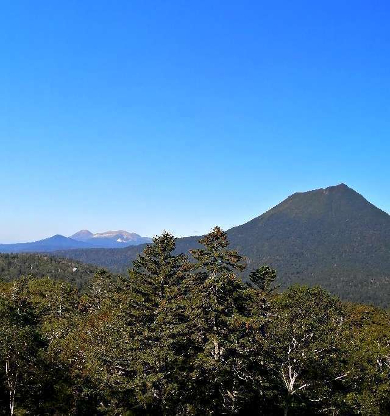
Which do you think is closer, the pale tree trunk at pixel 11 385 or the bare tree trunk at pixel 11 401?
the pale tree trunk at pixel 11 385

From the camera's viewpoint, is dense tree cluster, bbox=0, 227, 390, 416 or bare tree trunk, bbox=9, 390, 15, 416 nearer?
dense tree cluster, bbox=0, 227, 390, 416

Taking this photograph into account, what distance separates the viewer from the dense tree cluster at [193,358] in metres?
30.2

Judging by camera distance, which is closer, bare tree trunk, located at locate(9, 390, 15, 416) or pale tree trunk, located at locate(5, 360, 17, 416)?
pale tree trunk, located at locate(5, 360, 17, 416)

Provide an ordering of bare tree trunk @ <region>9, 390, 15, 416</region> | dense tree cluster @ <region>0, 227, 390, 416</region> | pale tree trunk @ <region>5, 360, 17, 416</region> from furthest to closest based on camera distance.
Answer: bare tree trunk @ <region>9, 390, 15, 416</region>
pale tree trunk @ <region>5, 360, 17, 416</region>
dense tree cluster @ <region>0, 227, 390, 416</region>

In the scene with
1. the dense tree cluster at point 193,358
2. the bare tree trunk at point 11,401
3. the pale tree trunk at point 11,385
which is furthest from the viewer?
the bare tree trunk at point 11,401

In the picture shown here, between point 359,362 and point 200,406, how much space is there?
18615 millimetres

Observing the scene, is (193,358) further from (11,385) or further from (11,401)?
(11,401)

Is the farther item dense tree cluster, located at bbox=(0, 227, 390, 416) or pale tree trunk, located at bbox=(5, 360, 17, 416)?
pale tree trunk, located at bbox=(5, 360, 17, 416)

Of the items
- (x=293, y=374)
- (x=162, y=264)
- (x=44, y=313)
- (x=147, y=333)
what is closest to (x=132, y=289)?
(x=162, y=264)

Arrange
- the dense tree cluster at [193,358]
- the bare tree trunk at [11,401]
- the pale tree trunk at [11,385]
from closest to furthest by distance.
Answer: the dense tree cluster at [193,358]
the pale tree trunk at [11,385]
the bare tree trunk at [11,401]

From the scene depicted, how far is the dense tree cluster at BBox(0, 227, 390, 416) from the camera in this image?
30188mm

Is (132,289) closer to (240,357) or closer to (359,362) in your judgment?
(240,357)

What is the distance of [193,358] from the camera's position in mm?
32562


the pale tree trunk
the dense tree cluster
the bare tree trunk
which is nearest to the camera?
the dense tree cluster
